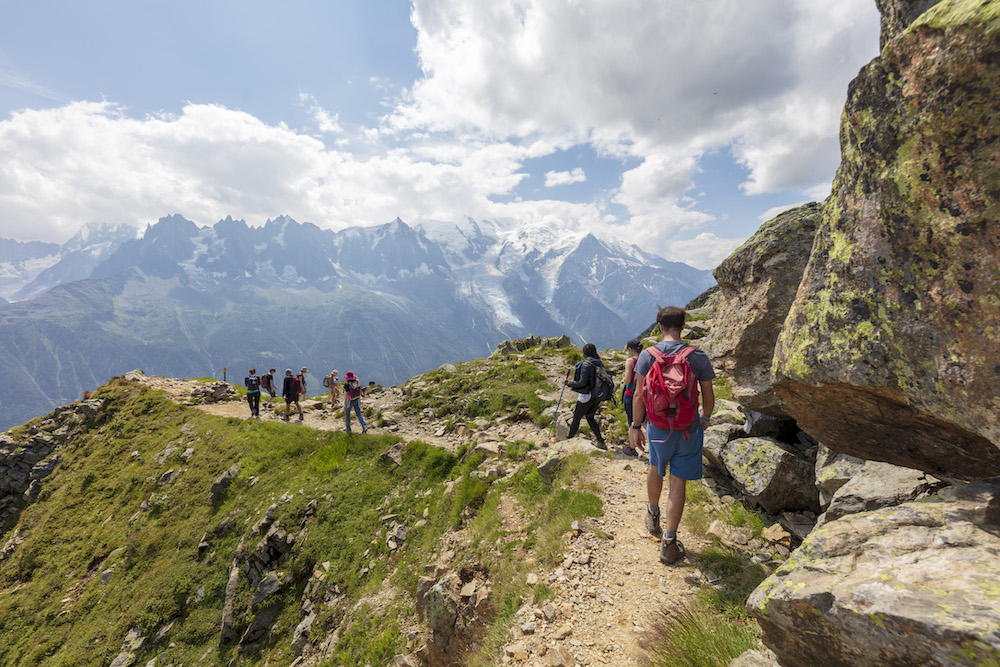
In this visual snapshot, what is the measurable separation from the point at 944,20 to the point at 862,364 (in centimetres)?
403

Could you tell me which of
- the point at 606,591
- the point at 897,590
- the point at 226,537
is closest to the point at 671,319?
the point at 897,590

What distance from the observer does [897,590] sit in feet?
11.9

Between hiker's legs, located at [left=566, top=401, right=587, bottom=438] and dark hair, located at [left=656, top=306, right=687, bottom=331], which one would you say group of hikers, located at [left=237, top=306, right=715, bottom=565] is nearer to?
dark hair, located at [left=656, top=306, right=687, bottom=331]

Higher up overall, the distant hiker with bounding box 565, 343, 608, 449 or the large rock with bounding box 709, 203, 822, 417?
the large rock with bounding box 709, 203, 822, 417

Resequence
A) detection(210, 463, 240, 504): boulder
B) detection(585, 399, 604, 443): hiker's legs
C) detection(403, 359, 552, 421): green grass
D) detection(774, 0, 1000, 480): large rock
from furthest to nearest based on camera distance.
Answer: detection(403, 359, 552, 421): green grass < detection(210, 463, 240, 504): boulder < detection(585, 399, 604, 443): hiker's legs < detection(774, 0, 1000, 480): large rock

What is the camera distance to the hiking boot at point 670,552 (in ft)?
24.7

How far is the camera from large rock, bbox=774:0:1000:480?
4.09 metres

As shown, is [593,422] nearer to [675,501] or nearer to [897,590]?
[675,501]

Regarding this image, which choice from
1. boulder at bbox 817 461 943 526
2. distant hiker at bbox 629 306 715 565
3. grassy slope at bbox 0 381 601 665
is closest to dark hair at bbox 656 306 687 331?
distant hiker at bbox 629 306 715 565

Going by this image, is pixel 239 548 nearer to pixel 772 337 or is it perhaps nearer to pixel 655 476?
Result: pixel 655 476

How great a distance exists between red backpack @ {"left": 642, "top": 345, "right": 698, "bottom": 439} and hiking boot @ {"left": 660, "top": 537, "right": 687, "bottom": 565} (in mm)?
2282

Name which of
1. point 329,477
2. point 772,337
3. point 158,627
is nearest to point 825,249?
point 772,337

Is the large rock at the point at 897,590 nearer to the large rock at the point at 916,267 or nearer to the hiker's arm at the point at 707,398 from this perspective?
the large rock at the point at 916,267

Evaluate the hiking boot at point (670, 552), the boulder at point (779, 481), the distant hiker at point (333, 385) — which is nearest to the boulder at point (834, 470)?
the boulder at point (779, 481)
